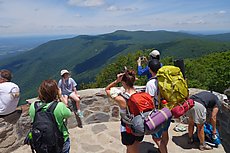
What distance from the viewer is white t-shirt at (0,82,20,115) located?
3.83 m

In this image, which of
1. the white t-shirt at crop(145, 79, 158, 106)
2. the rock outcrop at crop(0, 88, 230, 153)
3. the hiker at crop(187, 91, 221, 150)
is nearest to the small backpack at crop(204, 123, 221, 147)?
the hiker at crop(187, 91, 221, 150)

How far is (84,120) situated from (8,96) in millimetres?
2014

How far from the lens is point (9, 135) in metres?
4.13

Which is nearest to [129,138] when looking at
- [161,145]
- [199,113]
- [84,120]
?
[161,145]

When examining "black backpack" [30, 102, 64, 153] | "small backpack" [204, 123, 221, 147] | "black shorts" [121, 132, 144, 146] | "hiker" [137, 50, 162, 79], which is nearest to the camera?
"black backpack" [30, 102, 64, 153]

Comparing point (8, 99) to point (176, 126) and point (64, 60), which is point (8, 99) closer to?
point (176, 126)

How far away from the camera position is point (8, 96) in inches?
154

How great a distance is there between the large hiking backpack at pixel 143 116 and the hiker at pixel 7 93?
2.11 metres

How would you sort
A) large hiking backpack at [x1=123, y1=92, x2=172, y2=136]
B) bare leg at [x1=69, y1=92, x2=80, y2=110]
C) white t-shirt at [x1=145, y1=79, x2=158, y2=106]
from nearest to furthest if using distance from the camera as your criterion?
large hiking backpack at [x1=123, y1=92, x2=172, y2=136]
white t-shirt at [x1=145, y1=79, x2=158, y2=106]
bare leg at [x1=69, y1=92, x2=80, y2=110]

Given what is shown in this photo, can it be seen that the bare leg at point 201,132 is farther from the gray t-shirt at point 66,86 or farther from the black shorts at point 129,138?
the gray t-shirt at point 66,86

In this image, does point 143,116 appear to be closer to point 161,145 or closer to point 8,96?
point 161,145

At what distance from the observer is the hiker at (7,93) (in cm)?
380

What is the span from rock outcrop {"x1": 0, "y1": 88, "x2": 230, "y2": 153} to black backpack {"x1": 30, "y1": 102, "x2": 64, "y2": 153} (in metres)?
1.77

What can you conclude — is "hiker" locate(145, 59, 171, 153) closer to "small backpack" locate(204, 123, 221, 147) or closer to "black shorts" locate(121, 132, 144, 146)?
"black shorts" locate(121, 132, 144, 146)
